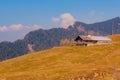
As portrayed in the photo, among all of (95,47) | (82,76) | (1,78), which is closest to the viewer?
(82,76)

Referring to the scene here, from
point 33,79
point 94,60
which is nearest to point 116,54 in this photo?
point 94,60

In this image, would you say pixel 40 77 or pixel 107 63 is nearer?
pixel 40 77

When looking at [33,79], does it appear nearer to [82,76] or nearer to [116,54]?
[82,76]

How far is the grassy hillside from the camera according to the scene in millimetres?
89650

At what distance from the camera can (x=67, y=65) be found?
112312mm

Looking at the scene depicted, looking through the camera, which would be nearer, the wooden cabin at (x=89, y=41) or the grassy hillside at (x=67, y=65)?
the grassy hillside at (x=67, y=65)

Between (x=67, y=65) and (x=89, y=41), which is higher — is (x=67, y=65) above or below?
Answer: below

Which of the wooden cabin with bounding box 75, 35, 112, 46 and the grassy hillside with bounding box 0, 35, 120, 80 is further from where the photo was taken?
the wooden cabin with bounding box 75, 35, 112, 46

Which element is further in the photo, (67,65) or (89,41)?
(89,41)

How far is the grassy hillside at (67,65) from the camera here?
8965cm

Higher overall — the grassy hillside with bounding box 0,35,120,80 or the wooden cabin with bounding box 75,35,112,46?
the wooden cabin with bounding box 75,35,112,46

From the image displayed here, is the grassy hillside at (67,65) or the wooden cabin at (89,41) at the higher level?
the wooden cabin at (89,41)

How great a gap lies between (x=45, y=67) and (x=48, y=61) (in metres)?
9.87

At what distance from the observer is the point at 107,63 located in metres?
112
